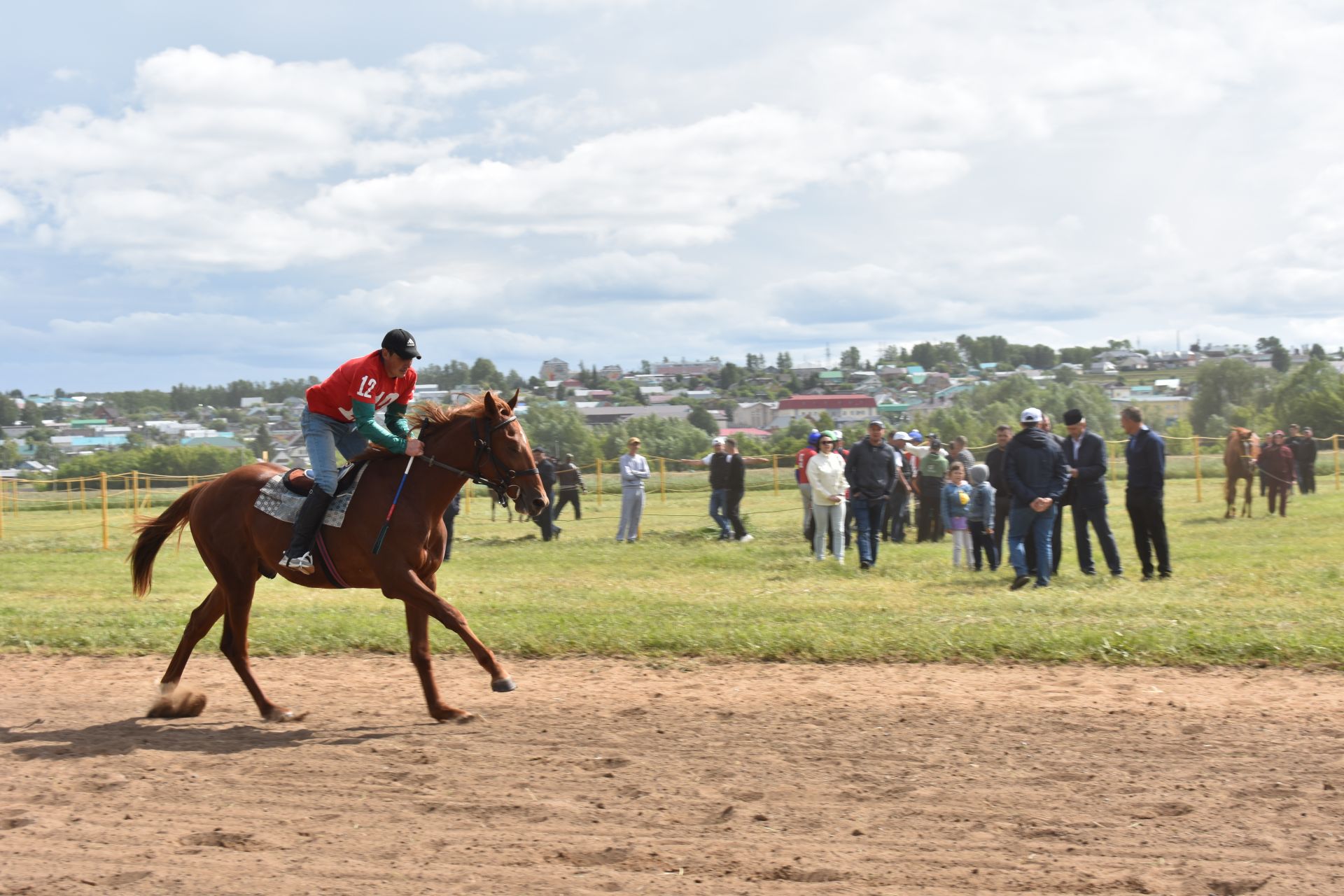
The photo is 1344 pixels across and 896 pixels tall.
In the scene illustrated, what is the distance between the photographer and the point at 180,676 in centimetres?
817

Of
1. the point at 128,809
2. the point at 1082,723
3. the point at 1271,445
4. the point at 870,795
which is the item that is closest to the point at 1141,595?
the point at 1082,723

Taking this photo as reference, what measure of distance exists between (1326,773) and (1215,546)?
13.6 metres

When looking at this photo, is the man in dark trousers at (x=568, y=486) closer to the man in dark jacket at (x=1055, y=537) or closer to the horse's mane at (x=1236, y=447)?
the man in dark jacket at (x=1055, y=537)

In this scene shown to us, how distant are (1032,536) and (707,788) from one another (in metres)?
9.07

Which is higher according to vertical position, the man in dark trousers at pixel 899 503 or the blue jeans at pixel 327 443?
the blue jeans at pixel 327 443

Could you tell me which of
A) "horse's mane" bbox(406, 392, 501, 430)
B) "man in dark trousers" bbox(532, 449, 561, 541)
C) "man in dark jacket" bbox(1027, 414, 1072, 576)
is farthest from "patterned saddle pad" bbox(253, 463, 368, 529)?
"man in dark trousers" bbox(532, 449, 561, 541)

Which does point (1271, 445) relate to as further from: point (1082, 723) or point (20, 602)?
point (20, 602)

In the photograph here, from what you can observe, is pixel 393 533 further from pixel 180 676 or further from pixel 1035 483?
pixel 1035 483

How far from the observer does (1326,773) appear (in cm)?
586

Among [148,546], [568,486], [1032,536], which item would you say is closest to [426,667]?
[148,546]

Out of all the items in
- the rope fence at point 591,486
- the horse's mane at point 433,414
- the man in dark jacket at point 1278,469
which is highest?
the horse's mane at point 433,414

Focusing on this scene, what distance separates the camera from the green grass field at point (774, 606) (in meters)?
9.56

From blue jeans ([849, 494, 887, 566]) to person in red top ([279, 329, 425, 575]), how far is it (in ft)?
30.0

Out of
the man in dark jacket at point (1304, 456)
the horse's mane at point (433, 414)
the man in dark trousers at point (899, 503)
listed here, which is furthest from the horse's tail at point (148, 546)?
the man in dark jacket at point (1304, 456)
